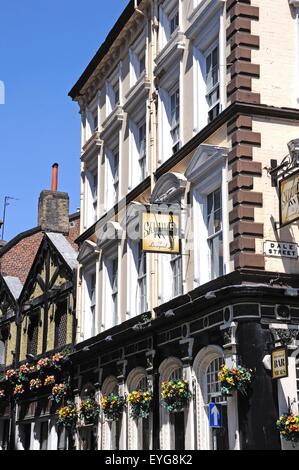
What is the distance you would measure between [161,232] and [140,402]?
4653mm

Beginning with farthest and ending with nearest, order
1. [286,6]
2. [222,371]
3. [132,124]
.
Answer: [132,124]
[286,6]
[222,371]

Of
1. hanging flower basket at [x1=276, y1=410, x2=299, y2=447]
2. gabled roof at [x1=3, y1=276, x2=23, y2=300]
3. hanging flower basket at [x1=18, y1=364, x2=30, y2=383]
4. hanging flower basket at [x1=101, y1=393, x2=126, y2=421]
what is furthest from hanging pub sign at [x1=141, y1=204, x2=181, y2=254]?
gabled roof at [x1=3, y1=276, x2=23, y2=300]

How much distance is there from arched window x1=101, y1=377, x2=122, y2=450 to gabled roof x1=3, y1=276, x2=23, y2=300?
1284cm

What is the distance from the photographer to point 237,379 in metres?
16.4

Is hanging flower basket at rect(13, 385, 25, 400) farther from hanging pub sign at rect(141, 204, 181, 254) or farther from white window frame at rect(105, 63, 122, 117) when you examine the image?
hanging pub sign at rect(141, 204, 181, 254)

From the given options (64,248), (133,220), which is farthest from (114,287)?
(64,248)

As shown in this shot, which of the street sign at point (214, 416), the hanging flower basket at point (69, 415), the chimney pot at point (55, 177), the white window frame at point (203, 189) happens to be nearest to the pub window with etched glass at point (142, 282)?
the white window frame at point (203, 189)

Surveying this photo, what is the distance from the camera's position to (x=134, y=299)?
77.8 feet

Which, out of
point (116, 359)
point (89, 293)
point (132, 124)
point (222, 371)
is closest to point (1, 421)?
point (89, 293)

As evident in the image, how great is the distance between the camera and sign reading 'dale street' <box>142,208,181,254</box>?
1956cm

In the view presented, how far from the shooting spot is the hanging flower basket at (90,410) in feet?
82.5

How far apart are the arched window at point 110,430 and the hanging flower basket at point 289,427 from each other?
860cm

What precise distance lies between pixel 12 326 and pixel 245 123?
70.3 feet

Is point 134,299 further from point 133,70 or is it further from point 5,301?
point 5,301
